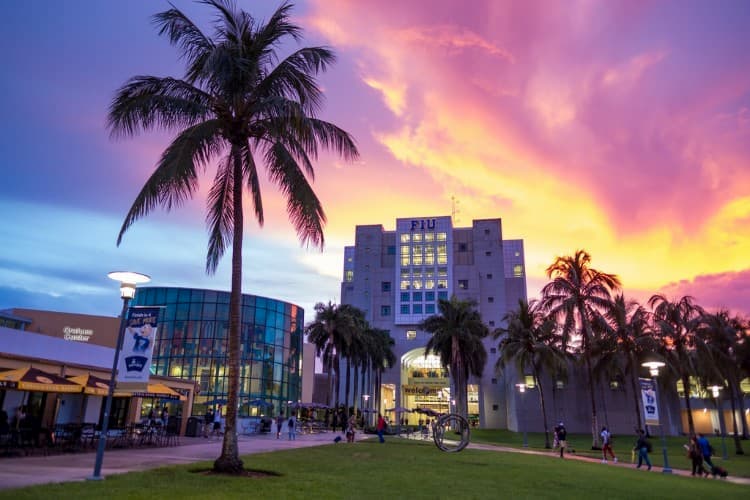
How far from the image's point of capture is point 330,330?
58.8 metres

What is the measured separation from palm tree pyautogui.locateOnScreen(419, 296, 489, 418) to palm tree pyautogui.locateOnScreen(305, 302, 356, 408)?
941 cm

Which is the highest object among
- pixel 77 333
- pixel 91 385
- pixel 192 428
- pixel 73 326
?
pixel 73 326

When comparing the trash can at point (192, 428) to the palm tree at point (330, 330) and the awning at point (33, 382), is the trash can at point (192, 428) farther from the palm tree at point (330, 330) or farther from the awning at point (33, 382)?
the palm tree at point (330, 330)

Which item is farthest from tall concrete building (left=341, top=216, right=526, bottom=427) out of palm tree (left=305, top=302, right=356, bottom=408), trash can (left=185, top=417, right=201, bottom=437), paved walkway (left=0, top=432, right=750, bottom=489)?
paved walkway (left=0, top=432, right=750, bottom=489)

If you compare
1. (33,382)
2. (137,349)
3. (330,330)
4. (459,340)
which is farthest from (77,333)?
(459,340)

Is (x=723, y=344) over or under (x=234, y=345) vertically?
over

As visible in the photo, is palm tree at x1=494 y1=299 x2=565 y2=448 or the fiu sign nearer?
palm tree at x1=494 y1=299 x2=565 y2=448

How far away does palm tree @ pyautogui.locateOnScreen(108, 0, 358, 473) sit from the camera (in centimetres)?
1430

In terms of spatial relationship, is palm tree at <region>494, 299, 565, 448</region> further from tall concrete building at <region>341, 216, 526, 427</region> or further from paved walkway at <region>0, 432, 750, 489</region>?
tall concrete building at <region>341, 216, 526, 427</region>

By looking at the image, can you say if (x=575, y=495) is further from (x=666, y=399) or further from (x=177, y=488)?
(x=666, y=399)

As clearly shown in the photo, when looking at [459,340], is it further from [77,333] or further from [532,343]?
[77,333]

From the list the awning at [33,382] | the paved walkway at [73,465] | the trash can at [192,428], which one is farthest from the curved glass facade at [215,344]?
the awning at [33,382]

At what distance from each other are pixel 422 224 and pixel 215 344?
169 feet

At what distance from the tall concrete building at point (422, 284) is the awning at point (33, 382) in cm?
7215
